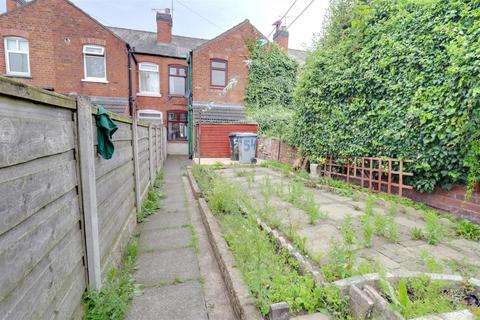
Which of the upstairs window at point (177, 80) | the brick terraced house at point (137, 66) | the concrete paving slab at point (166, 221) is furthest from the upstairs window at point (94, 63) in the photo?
the concrete paving slab at point (166, 221)

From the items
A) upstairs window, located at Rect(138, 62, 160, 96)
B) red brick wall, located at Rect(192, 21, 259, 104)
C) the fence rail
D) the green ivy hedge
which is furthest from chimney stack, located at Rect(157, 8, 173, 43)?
the fence rail

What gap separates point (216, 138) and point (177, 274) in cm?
1024

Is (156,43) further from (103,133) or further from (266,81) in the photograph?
(103,133)

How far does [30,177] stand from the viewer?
1.17 m

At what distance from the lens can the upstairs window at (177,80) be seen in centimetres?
1562

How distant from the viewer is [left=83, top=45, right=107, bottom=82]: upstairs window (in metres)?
12.8

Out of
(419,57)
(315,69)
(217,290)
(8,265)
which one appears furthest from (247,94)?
(8,265)

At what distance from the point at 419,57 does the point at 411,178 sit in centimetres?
214

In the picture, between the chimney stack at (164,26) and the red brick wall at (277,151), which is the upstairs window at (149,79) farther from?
the red brick wall at (277,151)

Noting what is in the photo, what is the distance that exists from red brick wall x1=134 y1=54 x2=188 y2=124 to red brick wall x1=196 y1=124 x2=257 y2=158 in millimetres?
4167

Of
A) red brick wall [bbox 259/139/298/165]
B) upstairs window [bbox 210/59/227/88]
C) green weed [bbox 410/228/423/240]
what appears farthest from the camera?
upstairs window [bbox 210/59/227/88]

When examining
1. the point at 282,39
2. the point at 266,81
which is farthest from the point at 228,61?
the point at 282,39

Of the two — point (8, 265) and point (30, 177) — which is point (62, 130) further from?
point (8, 265)

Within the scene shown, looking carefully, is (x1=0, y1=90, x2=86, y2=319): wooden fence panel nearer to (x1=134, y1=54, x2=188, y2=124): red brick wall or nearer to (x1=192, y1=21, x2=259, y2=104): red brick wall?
(x1=192, y1=21, x2=259, y2=104): red brick wall
